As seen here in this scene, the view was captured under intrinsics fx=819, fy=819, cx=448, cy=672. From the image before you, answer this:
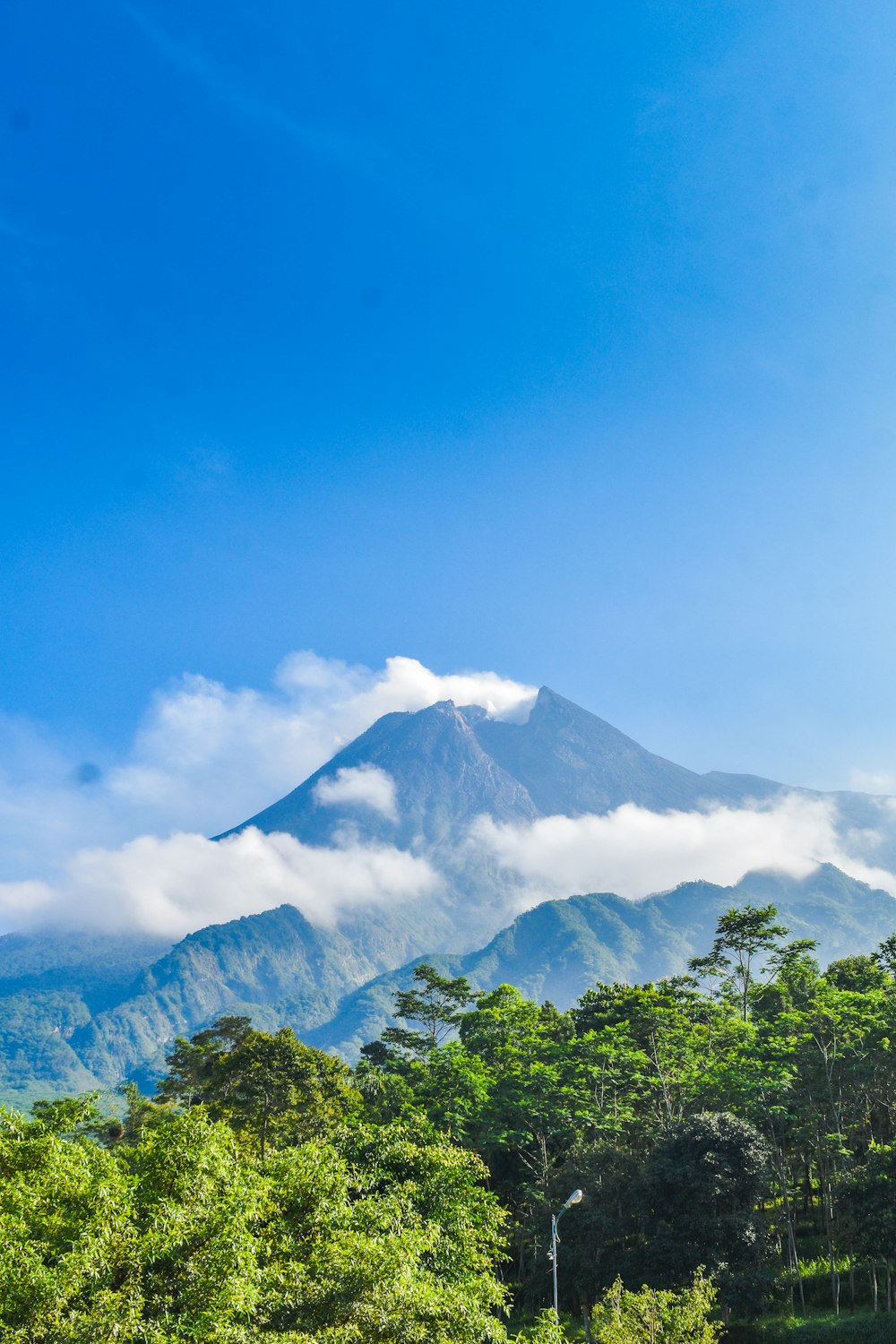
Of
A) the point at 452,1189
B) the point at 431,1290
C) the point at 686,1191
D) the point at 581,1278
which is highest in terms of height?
the point at 431,1290

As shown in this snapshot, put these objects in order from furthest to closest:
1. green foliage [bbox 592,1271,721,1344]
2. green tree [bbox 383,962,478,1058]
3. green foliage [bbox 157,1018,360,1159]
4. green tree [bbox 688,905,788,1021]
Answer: green tree [bbox 383,962,478,1058] → green tree [bbox 688,905,788,1021] → green foliage [bbox 157,1018,360,1159] → green foliage [bbox 592,1271,721,1344]

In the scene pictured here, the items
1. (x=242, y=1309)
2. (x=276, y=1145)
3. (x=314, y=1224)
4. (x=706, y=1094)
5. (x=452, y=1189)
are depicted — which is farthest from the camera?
(x=276, y=1145)

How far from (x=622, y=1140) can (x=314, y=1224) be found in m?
34.4

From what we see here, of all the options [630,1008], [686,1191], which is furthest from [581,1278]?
[630,1008]

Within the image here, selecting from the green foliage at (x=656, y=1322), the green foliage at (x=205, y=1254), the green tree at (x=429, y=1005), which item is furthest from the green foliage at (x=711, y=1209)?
the green tree at (x=429, y=1005)

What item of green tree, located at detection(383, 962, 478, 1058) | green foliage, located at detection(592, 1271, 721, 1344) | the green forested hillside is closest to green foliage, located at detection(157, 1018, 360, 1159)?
the green forested hillside

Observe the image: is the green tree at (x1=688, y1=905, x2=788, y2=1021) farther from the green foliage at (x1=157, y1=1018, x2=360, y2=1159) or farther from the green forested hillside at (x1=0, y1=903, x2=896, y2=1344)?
the green foliage at (x1=157, y1=1018, x2=360, y2=1159)

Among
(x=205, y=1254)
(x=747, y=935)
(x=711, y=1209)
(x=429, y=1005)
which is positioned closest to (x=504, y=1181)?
(x=711, y=1209)

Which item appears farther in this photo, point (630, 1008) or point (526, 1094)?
point (630, 1008)

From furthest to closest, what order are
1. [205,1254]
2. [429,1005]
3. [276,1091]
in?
1. [429,1005]
2. [276,1091]
3. [205,1254]

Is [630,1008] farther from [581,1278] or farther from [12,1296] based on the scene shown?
[12,1296]

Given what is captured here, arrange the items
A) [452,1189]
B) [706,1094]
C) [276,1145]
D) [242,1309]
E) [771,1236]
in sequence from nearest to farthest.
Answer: [242,1309] → [452,1189] → [771,1236] → [706,1094] → [276,1145]

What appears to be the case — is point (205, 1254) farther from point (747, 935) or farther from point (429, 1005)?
point (429, 1005)

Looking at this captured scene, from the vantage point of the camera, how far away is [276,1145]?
52188 mm
